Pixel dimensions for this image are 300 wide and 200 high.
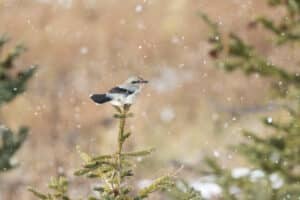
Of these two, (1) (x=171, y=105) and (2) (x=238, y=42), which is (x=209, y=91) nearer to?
(1) (x=171, y=105)

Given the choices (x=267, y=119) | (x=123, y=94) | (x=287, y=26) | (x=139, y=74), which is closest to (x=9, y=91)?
(x=267, y=119)

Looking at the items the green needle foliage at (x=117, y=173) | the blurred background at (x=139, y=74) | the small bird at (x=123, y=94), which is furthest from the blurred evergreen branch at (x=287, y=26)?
the blurred background at (x=139, y=74)

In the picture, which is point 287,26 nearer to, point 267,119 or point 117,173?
point 267,119

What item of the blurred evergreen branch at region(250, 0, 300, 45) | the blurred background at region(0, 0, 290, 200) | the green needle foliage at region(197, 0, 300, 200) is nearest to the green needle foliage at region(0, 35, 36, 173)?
the green needle foliage at region(197, 0, 300, 200)

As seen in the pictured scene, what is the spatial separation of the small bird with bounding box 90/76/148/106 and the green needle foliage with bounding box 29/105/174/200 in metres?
0.05

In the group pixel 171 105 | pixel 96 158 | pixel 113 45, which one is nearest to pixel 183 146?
pixel 171 105

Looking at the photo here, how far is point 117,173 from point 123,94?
198 mm

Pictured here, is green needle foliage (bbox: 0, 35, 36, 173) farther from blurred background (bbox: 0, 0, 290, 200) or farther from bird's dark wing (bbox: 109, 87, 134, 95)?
blurred background (bbox: 0, 0, 290, 200)

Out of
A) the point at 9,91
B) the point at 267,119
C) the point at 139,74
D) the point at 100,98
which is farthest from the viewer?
the point at 139,74

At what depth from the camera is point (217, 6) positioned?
698 inches

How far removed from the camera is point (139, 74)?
17688 mm

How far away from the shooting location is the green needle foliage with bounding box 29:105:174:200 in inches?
68.2

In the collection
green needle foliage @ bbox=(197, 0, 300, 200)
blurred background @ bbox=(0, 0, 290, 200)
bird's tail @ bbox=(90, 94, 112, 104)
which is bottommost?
bird's tail @ bbox=(90, 94, 112, 104)

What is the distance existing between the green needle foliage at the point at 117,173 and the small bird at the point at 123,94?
1.8 inches
